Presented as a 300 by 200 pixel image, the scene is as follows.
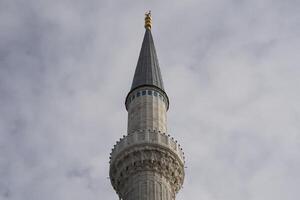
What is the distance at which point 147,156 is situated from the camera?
2525 cm

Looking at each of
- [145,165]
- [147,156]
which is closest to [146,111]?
[147,156]

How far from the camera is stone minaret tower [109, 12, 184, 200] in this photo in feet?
80.5

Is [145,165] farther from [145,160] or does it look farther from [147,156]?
[147,156]

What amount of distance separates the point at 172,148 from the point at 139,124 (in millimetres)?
1706

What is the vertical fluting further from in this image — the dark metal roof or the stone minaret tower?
the dark metal roof

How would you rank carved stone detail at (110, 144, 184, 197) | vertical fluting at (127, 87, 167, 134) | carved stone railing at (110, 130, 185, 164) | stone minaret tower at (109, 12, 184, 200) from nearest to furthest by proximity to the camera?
stone minaret tower at (109, 12, 184, 200) < carved stone detail at (110, 144, 184, 197) < carved stone railing at (110, 130, 185, 164) < vertical fluting at (127, 87, 167, 134)

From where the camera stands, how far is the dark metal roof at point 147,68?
94.7 feet

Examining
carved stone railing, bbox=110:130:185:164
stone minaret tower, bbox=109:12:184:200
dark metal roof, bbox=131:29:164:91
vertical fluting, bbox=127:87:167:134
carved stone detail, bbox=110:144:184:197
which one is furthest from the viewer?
dark metal roof, bbox=131:29:164:91

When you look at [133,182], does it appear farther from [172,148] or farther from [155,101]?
[155,101]

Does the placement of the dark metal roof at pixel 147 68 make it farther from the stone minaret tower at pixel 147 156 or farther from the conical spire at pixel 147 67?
the stone minaret tower at pixel 147 156

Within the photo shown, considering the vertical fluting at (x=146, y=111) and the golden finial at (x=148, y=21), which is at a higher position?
the golden finial at (x=148, y=21)

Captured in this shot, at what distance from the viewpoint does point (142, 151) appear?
25.4m

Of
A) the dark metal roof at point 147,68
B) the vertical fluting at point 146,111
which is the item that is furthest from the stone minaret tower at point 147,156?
the dark metal roof at point 147,68

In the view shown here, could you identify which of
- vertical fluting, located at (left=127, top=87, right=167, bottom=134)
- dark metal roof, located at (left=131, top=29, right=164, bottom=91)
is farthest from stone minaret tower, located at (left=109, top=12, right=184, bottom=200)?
dark metal roof, located at (left=131, top=29, right=164, bottom=91)
